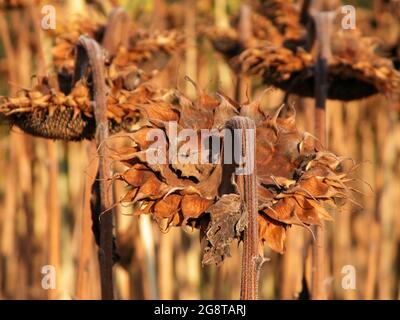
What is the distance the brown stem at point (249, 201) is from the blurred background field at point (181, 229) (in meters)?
1.72

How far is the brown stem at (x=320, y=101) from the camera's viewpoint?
2410 millimetres

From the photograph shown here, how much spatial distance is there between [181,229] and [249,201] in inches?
101

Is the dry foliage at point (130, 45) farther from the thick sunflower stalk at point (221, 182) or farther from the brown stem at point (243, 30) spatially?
the thick sunflower stalk at point (221, 182)

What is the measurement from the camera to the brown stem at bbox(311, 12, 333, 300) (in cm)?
241

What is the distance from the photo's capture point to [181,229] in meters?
4.09

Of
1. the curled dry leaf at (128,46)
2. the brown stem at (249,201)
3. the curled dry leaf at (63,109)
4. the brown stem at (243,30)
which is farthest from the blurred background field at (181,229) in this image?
the brown stem at (249,201)

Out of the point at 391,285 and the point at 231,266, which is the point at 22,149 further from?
the point at 391,285

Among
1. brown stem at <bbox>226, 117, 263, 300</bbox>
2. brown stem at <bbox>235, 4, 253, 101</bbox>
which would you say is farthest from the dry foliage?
brown stem at <bbox>226, 117, 263, 300</bbox>

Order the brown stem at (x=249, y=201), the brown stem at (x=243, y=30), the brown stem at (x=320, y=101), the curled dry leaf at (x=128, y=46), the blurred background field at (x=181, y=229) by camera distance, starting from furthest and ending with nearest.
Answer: the blurred background field at (x=181, y=229)
the brown stem at (x=243, y=30)
the curled dry leaf at (x=128, y=46)
the brown stem at (x=320, y=101)
the brown stem at (x=249, y=201)

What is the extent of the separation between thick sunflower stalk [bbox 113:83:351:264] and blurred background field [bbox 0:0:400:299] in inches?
62.5

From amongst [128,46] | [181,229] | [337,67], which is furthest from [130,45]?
[181,229]

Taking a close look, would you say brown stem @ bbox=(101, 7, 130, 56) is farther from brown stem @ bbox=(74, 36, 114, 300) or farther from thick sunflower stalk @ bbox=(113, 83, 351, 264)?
thick sunflower stalk @ bbox=(113, 83, 351, 264)
